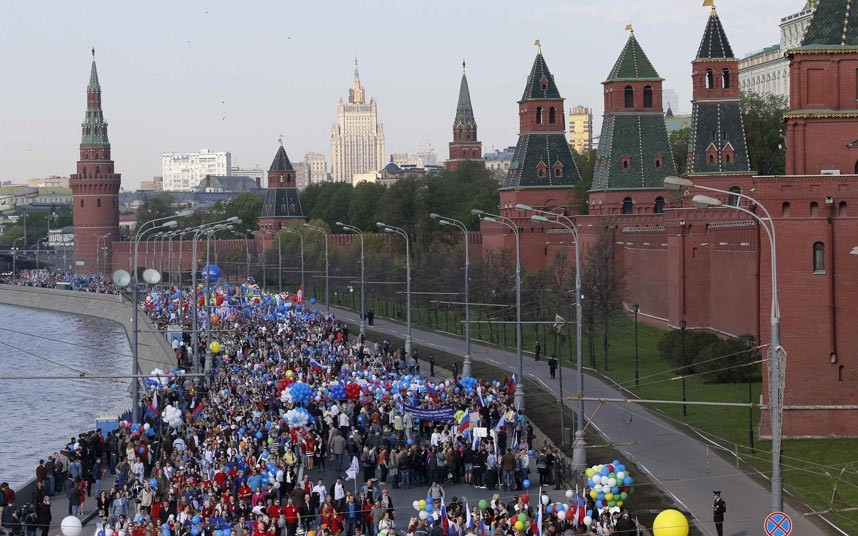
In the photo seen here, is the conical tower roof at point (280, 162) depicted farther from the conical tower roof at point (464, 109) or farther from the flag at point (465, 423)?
the flag at point (465, 423)

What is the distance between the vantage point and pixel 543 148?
3568 inches

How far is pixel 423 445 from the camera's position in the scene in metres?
34.9

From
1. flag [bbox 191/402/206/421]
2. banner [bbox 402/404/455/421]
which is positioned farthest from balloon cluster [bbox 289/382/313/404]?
banner [bbox 402/404/455/421]

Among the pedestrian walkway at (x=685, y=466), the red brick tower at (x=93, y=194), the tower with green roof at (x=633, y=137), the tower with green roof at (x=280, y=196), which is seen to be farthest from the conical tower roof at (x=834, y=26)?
the red brick tower at (x=93, y=194)

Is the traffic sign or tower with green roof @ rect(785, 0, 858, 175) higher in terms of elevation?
tower with green roof @ rect(785, 0, 858, 175)

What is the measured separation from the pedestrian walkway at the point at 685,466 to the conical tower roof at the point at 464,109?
12869cm

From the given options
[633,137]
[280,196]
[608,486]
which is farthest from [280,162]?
[608,486]

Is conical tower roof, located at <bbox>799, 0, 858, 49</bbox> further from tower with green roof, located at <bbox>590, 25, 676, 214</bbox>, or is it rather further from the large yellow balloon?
tower with green roof, located at <bbox>590, 25, 676, 214</bbox>

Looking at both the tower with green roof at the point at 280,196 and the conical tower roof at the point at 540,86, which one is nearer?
the conical tower roof at the point at 540,86

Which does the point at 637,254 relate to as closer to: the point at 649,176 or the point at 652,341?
the point at 649,176

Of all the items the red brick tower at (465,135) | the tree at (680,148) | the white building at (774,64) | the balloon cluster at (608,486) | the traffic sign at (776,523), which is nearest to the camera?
the traffic sign at (776,523)

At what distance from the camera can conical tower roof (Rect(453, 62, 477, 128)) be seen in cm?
17512

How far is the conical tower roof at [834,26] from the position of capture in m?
38.9

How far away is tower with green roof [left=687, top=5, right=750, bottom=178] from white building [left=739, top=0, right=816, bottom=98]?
71937 millimetres
